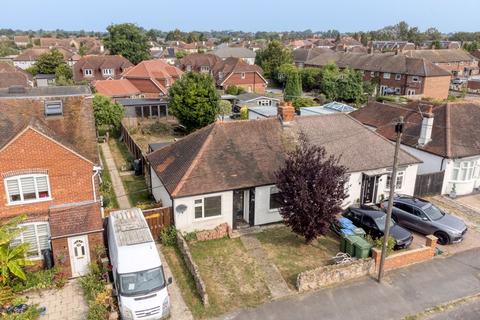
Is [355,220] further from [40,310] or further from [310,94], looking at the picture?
[310,94]

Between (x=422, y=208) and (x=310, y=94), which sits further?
(x=310, y=94)

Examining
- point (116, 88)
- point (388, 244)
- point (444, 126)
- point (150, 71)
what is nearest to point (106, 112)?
point (116, 88)

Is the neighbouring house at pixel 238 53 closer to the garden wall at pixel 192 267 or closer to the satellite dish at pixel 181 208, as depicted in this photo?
the satellite dish at pixel 181 208

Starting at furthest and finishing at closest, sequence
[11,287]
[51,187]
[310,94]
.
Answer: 1. [310,94]
2. [51,187]
3. [11,287]

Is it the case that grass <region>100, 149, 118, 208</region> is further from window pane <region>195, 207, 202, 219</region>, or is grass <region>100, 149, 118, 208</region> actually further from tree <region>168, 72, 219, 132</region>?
tree <region>168, 72, 219, 132</region>

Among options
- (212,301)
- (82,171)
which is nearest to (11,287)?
(82,171)

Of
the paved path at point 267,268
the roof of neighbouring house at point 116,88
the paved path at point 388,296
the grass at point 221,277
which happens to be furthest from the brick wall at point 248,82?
the paved path at point 388,296
